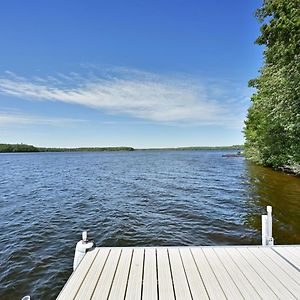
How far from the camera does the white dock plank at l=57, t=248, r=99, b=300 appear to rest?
10.00 ft

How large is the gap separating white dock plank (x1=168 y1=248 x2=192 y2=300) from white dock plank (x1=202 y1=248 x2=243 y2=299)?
0.47 metres

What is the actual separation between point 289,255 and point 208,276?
165 centimetres

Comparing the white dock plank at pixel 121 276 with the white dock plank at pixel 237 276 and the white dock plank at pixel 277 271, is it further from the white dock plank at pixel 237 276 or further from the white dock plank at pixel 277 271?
the white dock plank at pixel 277 271

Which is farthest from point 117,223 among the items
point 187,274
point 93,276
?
point 187,274

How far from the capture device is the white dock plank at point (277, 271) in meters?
3.14

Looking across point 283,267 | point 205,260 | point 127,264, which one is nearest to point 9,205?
point 127,264

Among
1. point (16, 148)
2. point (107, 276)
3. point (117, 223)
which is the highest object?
Result: point (16, 148)

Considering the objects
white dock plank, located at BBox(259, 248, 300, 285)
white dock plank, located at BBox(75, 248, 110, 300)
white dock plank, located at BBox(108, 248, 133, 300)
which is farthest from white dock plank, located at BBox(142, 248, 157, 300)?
white dock plank, located at BBox(259, 248, 300, 285)

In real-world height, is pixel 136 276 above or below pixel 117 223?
above

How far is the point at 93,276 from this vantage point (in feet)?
11.5

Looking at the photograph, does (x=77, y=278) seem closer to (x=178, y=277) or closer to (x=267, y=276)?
(x=178, y=277)

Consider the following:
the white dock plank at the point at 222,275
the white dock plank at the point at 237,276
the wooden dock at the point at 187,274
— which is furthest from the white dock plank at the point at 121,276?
the white dock plank at the point at 237,276

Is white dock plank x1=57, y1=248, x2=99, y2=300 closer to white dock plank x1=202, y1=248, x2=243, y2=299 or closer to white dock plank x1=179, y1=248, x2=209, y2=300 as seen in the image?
white dock plank x1=179, y1=248, x2=209, y2=300

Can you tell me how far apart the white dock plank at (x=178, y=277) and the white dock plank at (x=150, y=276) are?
0.90 ft
